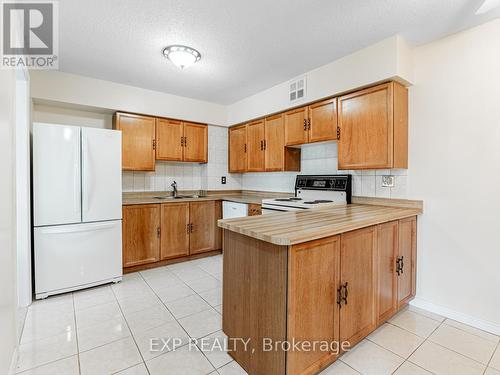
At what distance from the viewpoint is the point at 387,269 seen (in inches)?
77.8

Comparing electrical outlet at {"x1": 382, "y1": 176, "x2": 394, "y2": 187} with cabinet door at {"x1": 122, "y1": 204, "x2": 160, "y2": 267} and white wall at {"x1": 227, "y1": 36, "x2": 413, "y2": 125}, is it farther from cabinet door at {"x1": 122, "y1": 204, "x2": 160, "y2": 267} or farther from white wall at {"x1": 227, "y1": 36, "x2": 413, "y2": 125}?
cabinet door at {"x1": 122, "y1": 204, "x2": 160, "y2": 267}

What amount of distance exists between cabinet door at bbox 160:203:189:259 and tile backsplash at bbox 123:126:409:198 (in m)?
0.66

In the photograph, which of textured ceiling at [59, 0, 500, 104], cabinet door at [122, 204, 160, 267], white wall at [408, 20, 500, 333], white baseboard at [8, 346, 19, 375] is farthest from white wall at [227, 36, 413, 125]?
white baseboard at [8, 346, 19, 375]

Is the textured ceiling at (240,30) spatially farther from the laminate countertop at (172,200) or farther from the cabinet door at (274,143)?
the laminate countertop at (172,200)

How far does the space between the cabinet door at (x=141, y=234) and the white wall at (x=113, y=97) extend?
1343 millimetres

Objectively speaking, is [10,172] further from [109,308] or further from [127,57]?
[127,57]

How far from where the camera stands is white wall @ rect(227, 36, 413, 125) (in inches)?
87.1

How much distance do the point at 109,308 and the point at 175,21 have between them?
2525 millimetres

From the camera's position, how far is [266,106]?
140 inches

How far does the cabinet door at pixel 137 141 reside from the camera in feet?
11.1

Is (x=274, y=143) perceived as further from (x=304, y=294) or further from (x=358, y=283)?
Result: (x=304, y=294)

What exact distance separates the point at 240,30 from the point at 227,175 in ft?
8.54

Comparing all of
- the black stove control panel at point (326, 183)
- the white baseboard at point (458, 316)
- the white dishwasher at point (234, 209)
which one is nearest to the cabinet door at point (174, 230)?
the white dishwasher at point (234, 209)

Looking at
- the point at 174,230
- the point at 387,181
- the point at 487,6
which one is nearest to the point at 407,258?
the point at 387,181
